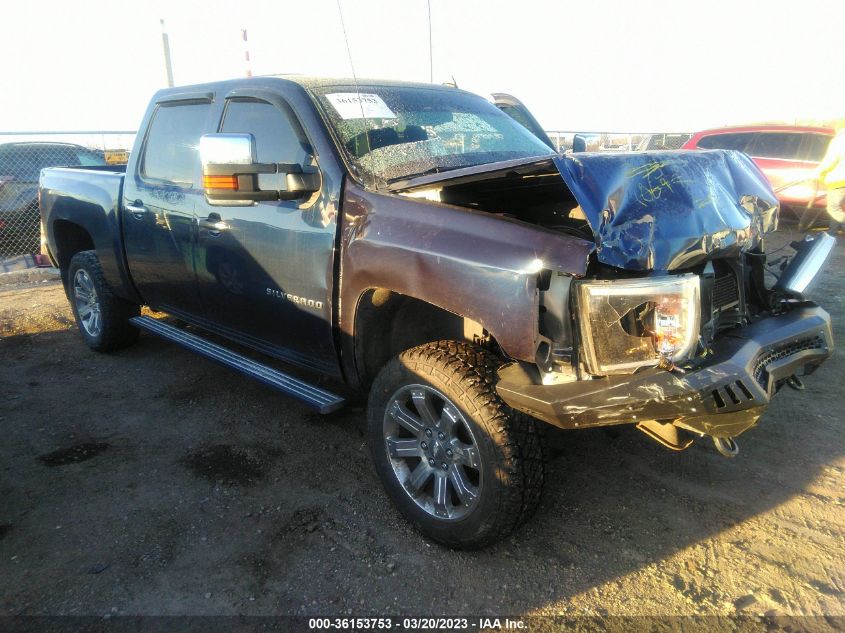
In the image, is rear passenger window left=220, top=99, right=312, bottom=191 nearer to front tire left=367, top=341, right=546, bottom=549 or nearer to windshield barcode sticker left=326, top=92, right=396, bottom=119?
windshield barcode sticker left=326, top=92, right=396, bottom=119

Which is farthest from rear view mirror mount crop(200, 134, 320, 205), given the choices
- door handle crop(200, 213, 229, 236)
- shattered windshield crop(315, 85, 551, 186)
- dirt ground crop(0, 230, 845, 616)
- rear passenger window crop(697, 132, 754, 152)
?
rear passenger window crop(697, 132, 754, 152)

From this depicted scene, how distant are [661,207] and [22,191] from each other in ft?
31.0

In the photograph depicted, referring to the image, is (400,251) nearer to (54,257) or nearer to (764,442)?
(764,442)

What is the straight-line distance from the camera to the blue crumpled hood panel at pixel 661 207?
6.79 feet

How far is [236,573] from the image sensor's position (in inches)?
98.8

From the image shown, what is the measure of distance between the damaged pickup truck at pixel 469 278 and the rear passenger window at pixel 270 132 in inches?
0.5

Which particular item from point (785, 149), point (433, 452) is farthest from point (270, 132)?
point (785, 149)

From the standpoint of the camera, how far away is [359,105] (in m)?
3.25

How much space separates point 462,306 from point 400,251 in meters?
0.39

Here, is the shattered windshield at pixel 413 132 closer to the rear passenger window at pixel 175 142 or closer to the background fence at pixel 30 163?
the rear passenger window at pixel 175 142

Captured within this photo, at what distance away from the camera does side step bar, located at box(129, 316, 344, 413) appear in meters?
3.04

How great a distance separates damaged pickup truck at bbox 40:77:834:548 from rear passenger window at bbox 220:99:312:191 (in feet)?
0.05

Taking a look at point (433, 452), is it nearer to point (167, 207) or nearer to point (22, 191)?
point (167, 207)

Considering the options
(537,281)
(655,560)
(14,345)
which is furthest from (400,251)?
(14,345)
